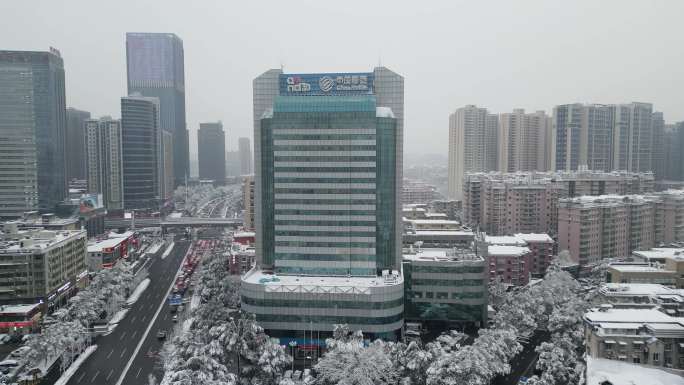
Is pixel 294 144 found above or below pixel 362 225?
above

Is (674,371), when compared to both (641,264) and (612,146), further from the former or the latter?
(612,146)

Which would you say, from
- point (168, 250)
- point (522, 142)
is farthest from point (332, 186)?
point (522, 142)

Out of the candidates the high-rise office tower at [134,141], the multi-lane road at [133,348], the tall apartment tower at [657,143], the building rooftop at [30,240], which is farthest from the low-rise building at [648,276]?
the high-rise office tower at [134,141]

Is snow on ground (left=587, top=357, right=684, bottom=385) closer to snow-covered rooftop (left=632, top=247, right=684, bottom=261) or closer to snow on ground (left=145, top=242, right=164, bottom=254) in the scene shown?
snow-covered rooftop (left=632, top=247, right=684, bottom=261)

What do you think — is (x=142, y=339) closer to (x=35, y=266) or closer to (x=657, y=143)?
(x=35, y=266)

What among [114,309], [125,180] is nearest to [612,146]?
[114,309]

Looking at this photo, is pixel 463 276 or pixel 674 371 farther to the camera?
pixel 463 276
